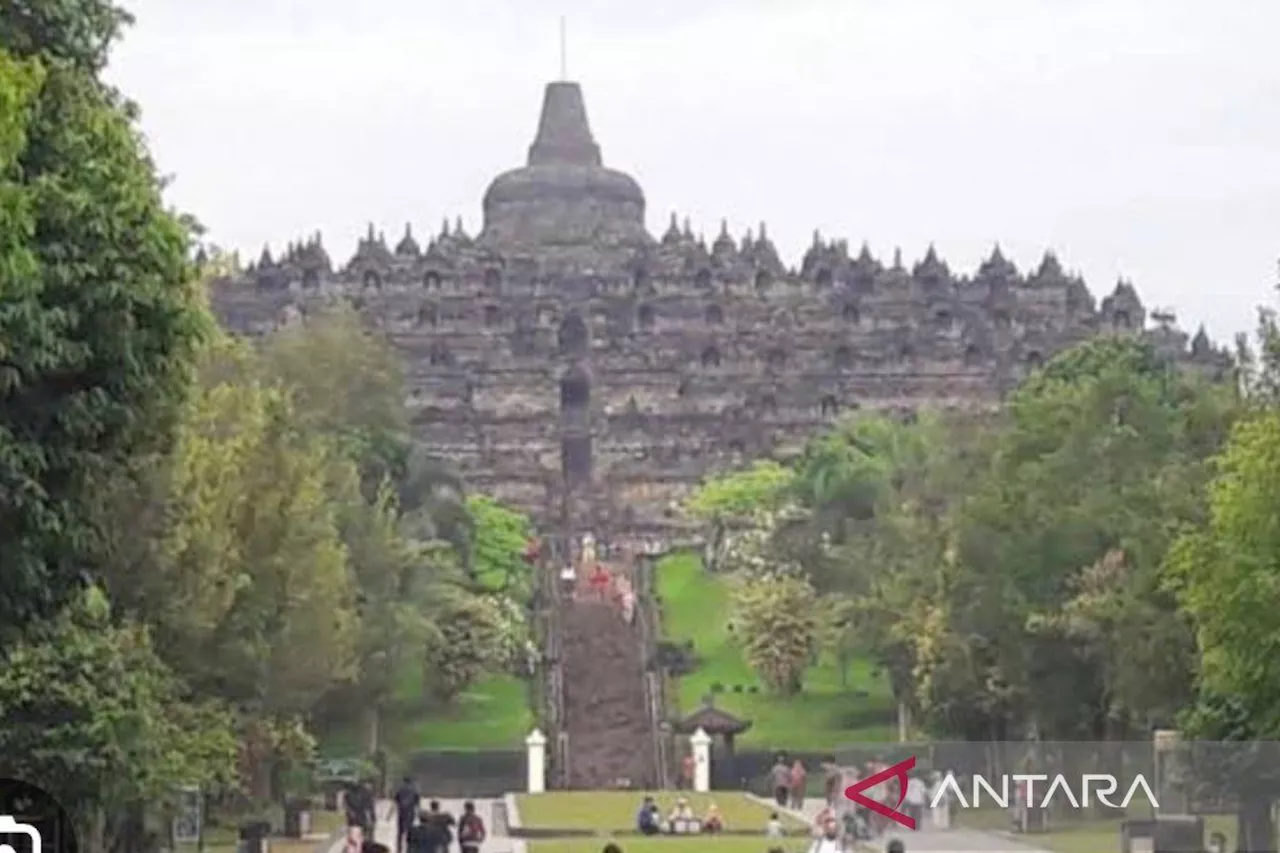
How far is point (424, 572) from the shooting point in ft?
216

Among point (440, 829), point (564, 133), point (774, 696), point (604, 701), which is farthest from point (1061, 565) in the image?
point (564, 133)

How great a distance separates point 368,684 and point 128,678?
26042 millimetres

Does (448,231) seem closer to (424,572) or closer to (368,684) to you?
(424,572)

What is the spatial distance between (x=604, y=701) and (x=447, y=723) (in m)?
3.94

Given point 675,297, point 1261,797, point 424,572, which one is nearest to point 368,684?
point 424,572

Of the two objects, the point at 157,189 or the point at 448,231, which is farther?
the point at 448,231

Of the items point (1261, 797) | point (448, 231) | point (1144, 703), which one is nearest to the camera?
point (1261, 797)

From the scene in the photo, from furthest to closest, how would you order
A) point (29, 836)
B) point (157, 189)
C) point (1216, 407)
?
point (1216, 407) < point (157, 189) < point (29, 836)

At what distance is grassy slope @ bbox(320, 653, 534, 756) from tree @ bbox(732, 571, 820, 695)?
5.09 metres

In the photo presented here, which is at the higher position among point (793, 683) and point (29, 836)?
point (793, 683)

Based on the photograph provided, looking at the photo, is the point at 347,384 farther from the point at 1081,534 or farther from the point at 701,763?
the point at 1081,534

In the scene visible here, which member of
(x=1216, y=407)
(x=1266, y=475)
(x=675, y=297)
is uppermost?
(x=675, y=297)

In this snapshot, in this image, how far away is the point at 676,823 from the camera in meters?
45.8
